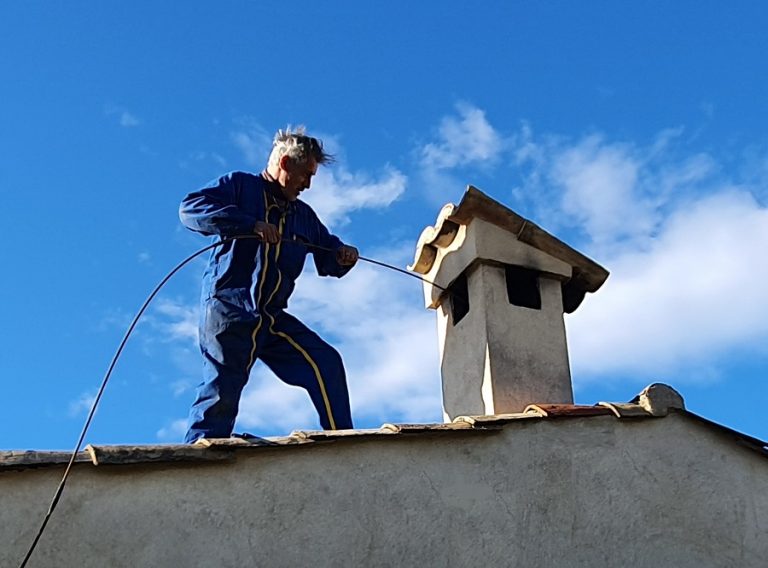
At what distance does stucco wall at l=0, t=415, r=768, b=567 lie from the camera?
4.57 metres

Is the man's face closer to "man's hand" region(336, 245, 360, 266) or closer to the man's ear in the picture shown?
the man's ear

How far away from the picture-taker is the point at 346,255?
22.4ft

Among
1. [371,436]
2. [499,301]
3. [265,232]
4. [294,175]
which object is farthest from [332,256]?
[371,436]

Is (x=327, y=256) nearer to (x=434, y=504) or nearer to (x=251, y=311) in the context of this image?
(x=251, y=311)

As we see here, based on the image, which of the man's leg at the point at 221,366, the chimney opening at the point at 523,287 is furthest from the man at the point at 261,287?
the chimney opening at the point at 523,287

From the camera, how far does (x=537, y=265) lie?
22.7 feet

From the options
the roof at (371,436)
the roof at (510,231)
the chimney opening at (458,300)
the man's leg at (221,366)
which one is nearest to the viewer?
the roof at (371,436)

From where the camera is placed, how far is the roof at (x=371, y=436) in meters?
4.56

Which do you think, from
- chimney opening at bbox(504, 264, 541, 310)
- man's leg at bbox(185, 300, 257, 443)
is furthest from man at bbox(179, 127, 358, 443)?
chimney opening at bbox(504, 264, 541, 310)

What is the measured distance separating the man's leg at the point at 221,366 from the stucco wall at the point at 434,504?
1124mm

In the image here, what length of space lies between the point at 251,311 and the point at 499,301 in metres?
1.33

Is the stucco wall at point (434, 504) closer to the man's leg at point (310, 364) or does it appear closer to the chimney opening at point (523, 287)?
the man's leg at point (310, 364)

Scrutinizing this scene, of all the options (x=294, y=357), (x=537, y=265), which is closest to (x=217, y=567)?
(x=294, y=357)

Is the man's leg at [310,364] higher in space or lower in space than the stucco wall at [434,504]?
higher
